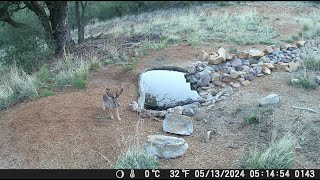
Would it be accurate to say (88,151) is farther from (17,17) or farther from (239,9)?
(239,9)

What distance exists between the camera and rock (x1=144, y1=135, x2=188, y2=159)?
523 cm

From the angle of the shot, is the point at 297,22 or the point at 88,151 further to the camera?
the point at 297,22

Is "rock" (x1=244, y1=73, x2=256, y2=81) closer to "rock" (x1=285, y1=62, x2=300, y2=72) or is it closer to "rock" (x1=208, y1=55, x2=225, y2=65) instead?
"rock" (x1=285, y1=62, x2=300, y2=72)

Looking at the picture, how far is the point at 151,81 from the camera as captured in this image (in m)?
8.20

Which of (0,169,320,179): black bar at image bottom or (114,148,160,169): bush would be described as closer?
(0,169,320,179): black bar at image bottom

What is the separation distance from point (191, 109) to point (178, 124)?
696mm

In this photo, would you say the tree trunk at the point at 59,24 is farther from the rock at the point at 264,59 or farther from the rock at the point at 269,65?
the rock at the point at 269,65

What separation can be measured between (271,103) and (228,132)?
1.08m

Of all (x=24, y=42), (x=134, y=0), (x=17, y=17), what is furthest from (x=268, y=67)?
(x=134, y=0)

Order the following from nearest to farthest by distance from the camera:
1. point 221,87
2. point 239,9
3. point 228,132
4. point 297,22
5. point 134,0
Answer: point 228,132
point 221,87
point 297,22
point 239,9
point 134,0

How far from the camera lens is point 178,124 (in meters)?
5.98

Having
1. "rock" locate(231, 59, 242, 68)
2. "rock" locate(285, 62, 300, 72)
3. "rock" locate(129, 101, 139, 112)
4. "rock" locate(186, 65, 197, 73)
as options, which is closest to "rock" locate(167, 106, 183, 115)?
"rock" locate(129, 101, 139, 112)

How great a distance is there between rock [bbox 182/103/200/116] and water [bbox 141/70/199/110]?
13.4 inches

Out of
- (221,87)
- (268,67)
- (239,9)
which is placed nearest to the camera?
(221,87)
